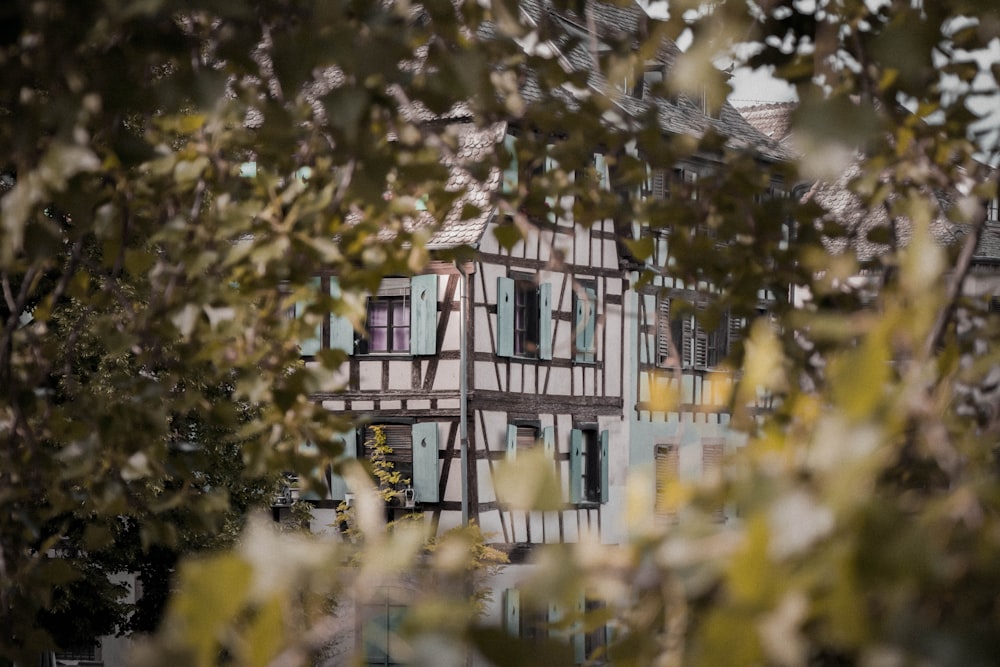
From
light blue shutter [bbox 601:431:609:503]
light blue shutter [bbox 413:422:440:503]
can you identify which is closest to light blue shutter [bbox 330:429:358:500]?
light blue shutter [bbox 413:422:440:503]

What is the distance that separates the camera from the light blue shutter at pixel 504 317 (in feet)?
46.6

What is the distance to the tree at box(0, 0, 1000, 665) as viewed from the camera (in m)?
0.76

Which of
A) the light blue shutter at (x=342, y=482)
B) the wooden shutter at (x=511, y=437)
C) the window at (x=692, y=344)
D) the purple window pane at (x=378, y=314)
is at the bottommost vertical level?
the light blue shutter at (x=342, y=482)

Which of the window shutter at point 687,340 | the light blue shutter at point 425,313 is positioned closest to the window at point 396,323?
the light blue shutter at point 425,313

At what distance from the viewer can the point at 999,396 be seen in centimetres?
150

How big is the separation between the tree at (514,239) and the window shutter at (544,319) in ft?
39.6

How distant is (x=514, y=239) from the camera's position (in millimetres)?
2252

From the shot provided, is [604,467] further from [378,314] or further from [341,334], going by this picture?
[341,334]

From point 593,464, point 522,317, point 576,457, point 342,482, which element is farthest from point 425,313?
point 593,464

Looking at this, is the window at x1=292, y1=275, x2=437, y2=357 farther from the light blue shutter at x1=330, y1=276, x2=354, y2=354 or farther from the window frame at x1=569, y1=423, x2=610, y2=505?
the window frame at x1=569, y1=423, x2=610, y2=505

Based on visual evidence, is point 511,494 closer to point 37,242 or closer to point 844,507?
point 844,507

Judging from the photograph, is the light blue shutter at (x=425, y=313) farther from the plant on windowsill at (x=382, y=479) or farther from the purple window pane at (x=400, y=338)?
the plant on windowsill at (x=382, y=479)

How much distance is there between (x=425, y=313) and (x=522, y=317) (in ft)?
4.14

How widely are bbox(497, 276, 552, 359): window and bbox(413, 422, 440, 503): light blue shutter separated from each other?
42.6 inches
